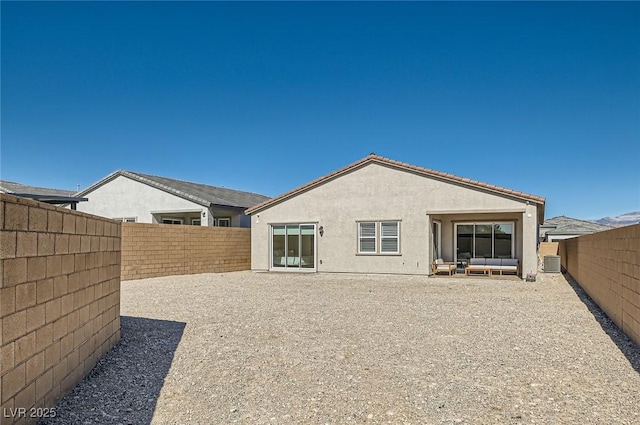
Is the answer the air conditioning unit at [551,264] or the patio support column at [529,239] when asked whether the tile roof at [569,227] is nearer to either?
the air conditioning unit at [551,264]

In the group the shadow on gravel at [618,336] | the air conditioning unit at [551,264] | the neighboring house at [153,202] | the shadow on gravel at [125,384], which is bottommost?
the shadow on gravel at [125,384]

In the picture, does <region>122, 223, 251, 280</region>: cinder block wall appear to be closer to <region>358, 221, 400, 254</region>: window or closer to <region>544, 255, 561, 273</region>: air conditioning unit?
<region>358, 221, 400, 254</region>: window

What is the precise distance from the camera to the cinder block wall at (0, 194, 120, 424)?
3.32 m

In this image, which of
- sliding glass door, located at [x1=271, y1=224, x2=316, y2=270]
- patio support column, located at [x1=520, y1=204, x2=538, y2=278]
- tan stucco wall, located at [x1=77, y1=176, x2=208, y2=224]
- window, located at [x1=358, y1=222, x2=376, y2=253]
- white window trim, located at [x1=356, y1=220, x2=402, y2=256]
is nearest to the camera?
patio support column, located at [x1=520, y1=204, x2=538, y2=278]

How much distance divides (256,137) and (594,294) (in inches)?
731

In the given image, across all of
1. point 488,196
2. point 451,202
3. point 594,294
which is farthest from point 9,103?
point 594,294

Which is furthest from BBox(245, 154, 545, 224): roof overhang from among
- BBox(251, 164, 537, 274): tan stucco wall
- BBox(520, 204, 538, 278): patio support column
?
BBox(520, 204, 538, 278): patio support column

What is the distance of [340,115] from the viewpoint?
2259cm

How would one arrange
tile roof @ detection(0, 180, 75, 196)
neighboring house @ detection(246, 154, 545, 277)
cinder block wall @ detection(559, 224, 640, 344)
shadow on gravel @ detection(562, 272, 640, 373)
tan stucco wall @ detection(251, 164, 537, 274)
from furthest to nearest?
1. tile roof @ detection(0, 180, 75, 196)
2. neighboring house @ detection(246, 154, 545, 277)
3. tan stucco wall @ detection(251, 164, 537, 274)
4. cinder block wall @ detection(559, 224, 640, 344)
5. shadow on gravel @ detection(562, 272, 640, 373)

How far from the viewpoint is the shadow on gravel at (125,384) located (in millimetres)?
4078

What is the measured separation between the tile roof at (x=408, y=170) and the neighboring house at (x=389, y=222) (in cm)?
4

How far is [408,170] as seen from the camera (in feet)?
60.3

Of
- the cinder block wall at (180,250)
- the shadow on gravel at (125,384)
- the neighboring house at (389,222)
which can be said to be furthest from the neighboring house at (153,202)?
the shadow on gravel at (125,384)

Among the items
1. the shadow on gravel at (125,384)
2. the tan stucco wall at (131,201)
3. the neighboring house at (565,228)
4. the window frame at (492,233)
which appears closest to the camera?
the shadow on gravel at (125,384)
